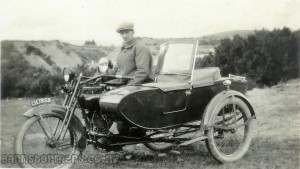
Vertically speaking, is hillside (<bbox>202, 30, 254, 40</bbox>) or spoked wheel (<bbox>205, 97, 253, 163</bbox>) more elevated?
hillside (<bbox>202, 30, 254, 40</bbox>)

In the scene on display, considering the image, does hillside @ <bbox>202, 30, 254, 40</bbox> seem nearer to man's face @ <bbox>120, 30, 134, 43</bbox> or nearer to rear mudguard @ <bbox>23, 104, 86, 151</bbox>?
man's face @ <bbox>120, 30, 134, 43</bbox>

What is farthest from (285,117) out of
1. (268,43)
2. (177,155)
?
(177,155)

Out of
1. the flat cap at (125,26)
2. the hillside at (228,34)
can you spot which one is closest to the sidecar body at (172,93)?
the flat cap at (125,26)

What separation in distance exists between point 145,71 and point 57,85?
1.72m

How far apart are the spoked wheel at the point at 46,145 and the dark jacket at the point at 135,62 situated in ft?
2.73

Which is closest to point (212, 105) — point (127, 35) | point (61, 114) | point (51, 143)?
point (127, 35)

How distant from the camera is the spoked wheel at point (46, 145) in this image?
3.04 meters

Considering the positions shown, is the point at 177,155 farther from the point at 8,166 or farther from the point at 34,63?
the point at 34,63

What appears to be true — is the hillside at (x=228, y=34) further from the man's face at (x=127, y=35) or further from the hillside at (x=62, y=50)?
the man's face at (x=127, y=35)

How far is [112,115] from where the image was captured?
128 inches

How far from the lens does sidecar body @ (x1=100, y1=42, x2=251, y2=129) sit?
318cm

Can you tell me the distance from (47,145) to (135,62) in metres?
1.23
